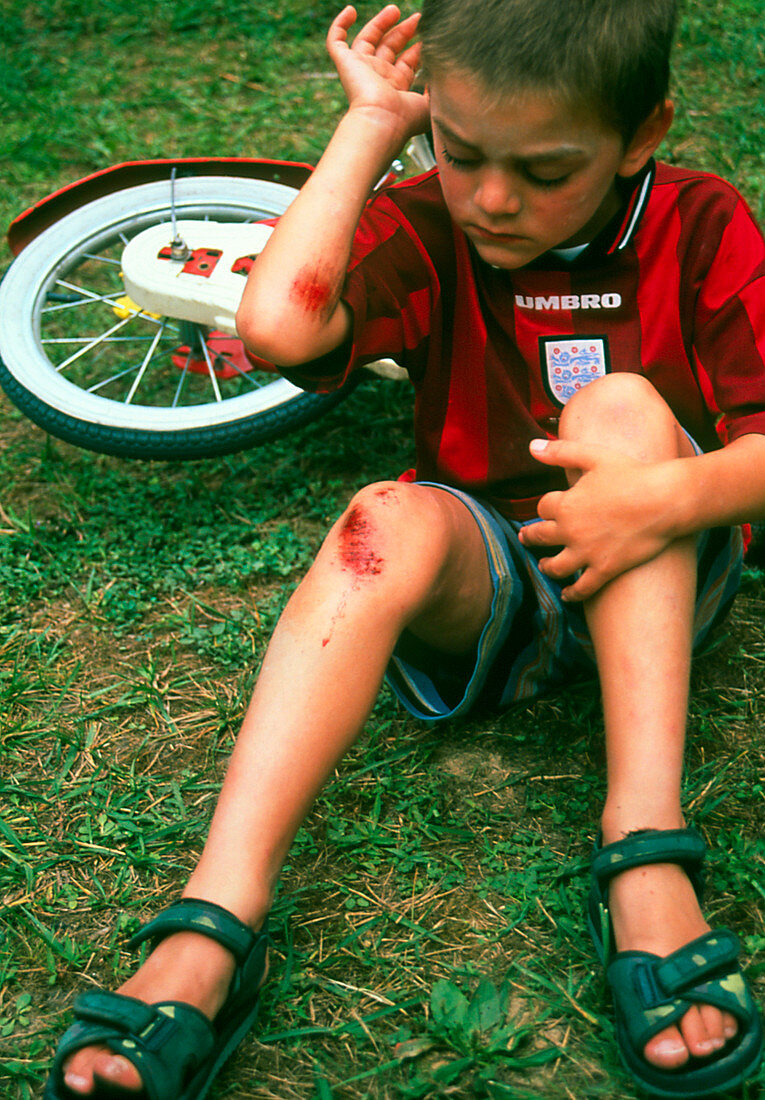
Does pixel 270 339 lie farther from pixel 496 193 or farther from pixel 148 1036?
pixel 148 1036

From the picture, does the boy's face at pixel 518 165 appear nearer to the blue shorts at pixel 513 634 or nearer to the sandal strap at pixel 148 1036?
the blue shorts at pixel 513 634

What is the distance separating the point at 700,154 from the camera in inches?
125

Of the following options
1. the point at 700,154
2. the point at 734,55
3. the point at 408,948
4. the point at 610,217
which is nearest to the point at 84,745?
the point at 408,948

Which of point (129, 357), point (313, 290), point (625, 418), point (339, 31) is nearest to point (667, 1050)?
point (625, 418)

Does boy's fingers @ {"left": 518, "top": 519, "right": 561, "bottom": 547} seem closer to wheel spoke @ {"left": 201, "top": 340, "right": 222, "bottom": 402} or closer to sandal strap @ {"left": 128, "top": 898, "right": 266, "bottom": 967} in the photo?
sandal strap @ {"left": 128, "top": 898, "right": 266, "bottom": 967}

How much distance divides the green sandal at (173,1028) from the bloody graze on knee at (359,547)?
1.51 feet

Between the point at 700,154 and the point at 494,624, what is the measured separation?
237 centimetres

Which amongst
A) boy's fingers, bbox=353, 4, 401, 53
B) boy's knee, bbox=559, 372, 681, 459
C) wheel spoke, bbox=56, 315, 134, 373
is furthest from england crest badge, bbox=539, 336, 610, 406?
wheel spoke, bbox=56, 315, 134, 373

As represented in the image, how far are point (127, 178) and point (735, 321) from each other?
5.78 feet

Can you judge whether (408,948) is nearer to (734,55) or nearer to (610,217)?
(610,217)

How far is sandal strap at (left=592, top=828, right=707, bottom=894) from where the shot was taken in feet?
3.98

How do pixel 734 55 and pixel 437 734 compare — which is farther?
pixel 734 55

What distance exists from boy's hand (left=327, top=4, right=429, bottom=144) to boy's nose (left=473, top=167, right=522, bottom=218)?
0.98 feet

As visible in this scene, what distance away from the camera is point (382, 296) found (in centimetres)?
145
